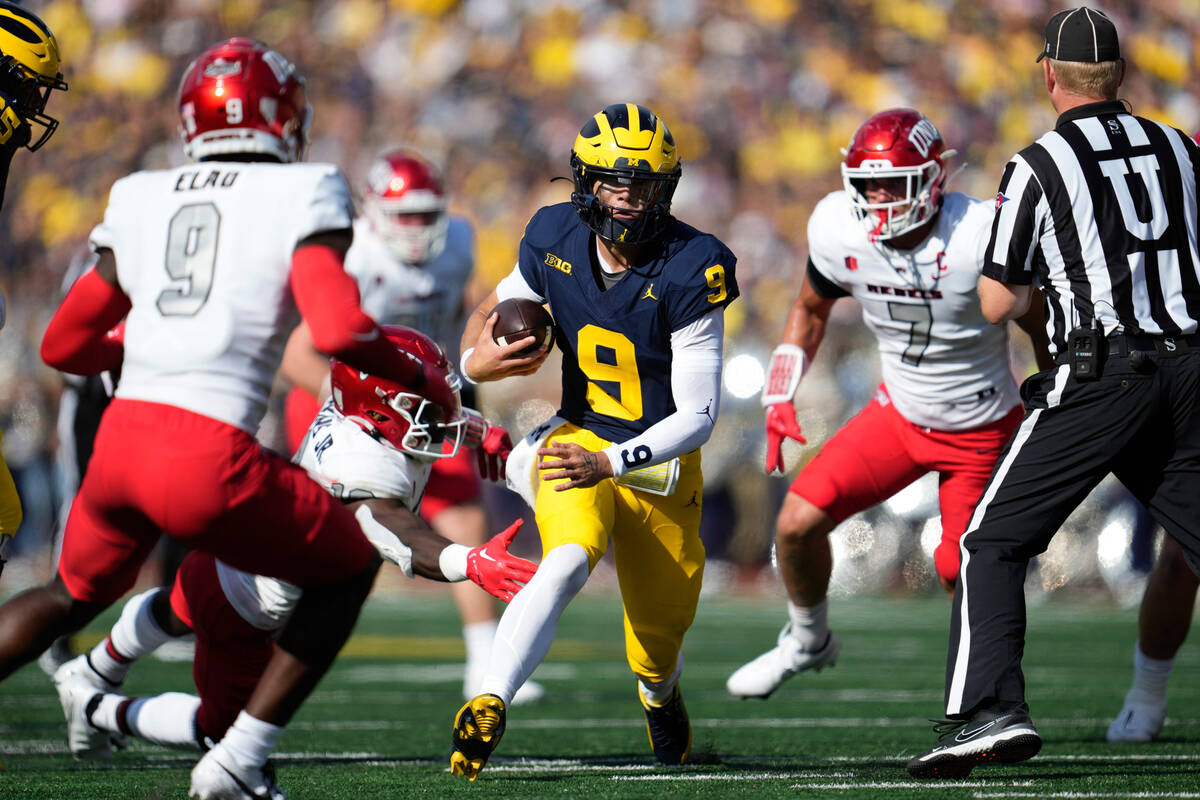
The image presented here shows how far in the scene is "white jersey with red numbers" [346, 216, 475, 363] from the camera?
20.5ft

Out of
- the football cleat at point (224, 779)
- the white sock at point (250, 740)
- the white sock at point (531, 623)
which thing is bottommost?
the football cleat at point (224, 779)

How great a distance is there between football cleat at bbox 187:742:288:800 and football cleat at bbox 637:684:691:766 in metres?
1.33

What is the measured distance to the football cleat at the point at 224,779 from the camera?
10.4 feet

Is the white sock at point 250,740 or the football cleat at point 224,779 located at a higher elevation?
the white sock at point 250,740

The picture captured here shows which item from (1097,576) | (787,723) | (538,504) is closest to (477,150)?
(1097,576)

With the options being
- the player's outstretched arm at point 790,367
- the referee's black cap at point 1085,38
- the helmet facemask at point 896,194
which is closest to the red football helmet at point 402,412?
the player's outstretched arm at point 790,367

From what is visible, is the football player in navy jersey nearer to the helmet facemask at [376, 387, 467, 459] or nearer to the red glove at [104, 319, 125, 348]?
the helmet facemask at [376, 387, 467, 459]

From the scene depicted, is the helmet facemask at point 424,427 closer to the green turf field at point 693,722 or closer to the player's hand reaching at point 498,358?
the player's hand reaching at point 498,358

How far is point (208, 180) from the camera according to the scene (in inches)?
125

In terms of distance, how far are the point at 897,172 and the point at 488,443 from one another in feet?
5.04

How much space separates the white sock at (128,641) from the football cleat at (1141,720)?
9.34 ft

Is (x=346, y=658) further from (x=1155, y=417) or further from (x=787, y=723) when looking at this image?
(x=1155, y=417)

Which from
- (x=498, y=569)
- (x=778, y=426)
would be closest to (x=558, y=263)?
(x=498, y=569)

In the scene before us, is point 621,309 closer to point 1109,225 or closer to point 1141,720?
point 1109,225
